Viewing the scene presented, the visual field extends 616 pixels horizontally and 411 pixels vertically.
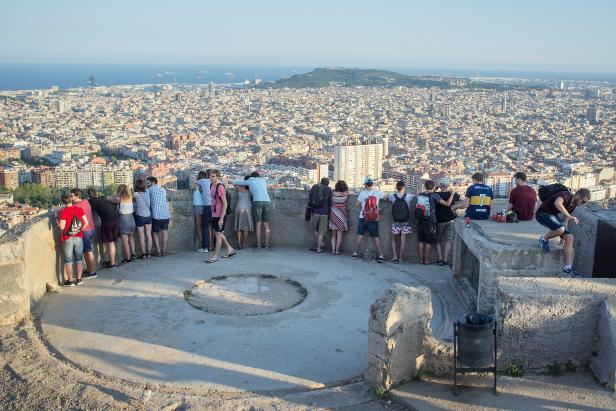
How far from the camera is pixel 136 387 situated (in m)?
4.68

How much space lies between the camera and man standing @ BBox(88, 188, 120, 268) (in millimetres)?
7367

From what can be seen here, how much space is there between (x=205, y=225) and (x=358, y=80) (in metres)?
168

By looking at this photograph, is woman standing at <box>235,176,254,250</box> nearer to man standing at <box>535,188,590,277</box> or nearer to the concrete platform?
the concrete platform

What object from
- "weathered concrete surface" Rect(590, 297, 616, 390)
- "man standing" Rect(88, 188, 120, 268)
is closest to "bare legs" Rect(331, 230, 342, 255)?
"man standing" Rect(88, 188, 120, 268)

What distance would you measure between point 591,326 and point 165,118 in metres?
102

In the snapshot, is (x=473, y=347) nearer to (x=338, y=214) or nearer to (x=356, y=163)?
(x=338, y=214)

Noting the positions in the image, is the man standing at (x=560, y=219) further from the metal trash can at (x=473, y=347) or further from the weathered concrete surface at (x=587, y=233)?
the metal trash can at (x=473, y=347)

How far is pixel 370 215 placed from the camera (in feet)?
26.1

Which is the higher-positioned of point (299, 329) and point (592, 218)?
point (592, 218)

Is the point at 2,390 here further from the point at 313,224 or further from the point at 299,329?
the point at 313,224

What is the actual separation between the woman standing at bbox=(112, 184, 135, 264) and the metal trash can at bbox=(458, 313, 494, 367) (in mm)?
4325

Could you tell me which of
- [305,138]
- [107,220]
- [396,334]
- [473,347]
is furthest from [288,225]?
[305,138]

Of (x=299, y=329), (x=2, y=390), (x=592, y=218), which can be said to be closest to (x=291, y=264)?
(x=299, y=329)

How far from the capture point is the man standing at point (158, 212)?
7828mm
